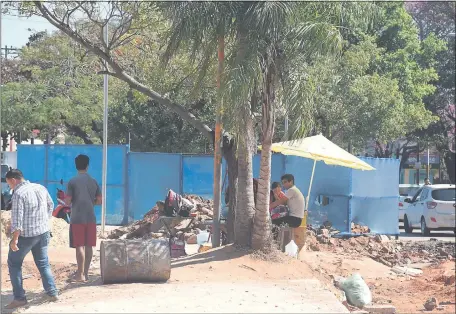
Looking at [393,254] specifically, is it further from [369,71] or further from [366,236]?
[369,71]

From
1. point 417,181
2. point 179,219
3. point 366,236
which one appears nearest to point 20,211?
point 179,219

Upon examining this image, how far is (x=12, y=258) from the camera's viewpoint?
8.95m

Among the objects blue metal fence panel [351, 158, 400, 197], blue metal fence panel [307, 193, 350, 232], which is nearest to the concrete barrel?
blue metal fence panel [307, 193, 350, 232]

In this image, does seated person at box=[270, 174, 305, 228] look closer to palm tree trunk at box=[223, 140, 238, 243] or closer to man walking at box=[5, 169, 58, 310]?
palm tree trunk at box=[223, 140, 238, 243]

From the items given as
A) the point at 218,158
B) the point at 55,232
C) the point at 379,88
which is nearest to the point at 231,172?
the point at 218,158

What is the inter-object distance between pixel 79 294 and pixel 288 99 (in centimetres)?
419

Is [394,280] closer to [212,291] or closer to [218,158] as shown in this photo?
[218,158]

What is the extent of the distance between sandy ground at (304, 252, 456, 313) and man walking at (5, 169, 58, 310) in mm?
4290

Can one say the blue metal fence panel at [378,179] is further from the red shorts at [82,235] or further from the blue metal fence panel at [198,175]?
the red shorts at [82,235]

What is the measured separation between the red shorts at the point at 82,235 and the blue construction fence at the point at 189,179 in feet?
28.5

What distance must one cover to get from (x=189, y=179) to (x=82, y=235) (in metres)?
10.8

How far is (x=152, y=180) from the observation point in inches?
840

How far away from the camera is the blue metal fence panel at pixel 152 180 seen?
69.7 ft

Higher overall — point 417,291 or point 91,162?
point 91,162
